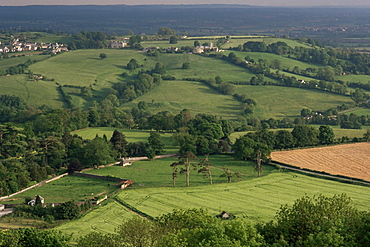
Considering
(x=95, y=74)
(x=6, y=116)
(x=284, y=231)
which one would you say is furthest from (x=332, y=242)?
(x=95, y=74)

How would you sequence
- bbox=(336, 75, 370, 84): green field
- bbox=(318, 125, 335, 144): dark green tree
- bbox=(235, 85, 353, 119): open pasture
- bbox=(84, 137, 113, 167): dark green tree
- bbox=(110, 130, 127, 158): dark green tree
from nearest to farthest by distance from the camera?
bbox=(84, 137, 113, 167): dark green tree → bbox=(110, 130, 127, 158): dark green tree → bbox=(318, 125, 335, 144): dark green tree → bbox=(235, 85, 353, 119): open pasture → bbox=(336, 75, 370, 84): green field

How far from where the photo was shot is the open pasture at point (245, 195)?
67.5 m

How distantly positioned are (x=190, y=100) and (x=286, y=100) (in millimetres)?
28970

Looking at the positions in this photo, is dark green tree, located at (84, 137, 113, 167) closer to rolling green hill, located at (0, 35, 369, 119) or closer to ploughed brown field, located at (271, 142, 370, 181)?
ploughed brown field, located at (271, 142, 370, 181)

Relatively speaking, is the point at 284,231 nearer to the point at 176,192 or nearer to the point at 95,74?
the point at 176,192

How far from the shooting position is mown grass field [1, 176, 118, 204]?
7393cm

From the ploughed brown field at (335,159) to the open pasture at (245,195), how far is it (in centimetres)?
579

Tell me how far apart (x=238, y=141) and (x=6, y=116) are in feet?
214

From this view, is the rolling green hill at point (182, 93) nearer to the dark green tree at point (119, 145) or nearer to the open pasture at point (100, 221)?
the dark green tree at point (119, 145)

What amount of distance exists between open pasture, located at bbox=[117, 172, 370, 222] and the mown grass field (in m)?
5.01

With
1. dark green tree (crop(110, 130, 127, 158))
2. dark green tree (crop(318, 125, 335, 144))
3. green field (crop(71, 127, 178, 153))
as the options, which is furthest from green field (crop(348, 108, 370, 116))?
dark green tree (crop(110, 130, 127, 158))

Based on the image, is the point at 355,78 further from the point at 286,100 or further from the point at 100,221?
the point at 100,221

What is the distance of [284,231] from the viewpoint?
48.1 meters

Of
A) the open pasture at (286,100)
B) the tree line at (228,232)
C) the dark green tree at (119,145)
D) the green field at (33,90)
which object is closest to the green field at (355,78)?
the open pasture at (286,100)
